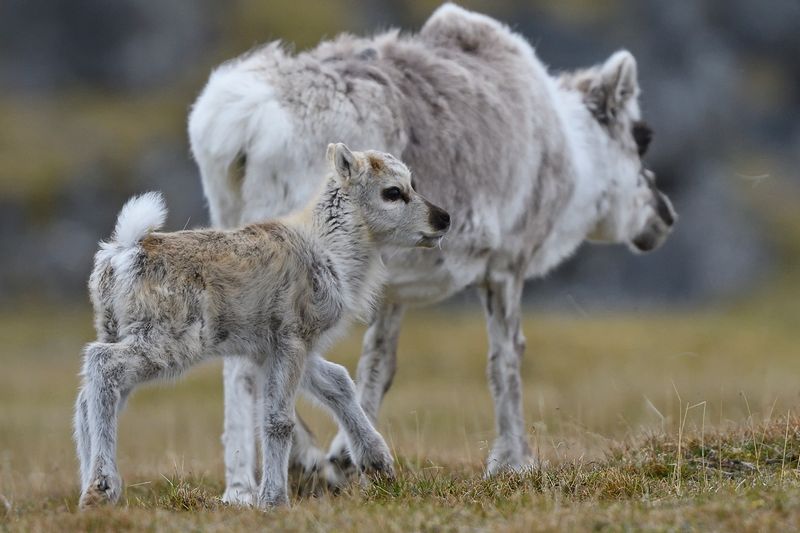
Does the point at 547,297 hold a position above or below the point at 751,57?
below

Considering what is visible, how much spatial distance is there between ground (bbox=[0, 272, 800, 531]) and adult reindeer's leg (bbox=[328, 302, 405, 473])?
0.60 metres

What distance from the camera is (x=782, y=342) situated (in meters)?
32.1

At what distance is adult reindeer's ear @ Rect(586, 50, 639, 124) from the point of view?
43.5 feet

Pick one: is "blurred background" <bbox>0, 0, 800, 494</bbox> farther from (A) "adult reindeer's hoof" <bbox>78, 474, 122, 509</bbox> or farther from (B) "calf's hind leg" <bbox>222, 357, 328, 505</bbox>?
(A) "adult reindeer's hoof" <bbox>78, 474, 122, 509</bbox>

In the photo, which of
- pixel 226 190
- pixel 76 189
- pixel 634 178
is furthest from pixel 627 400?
pixel 76 189

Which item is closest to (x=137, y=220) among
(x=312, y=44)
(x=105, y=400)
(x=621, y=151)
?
(x=105, y=400)

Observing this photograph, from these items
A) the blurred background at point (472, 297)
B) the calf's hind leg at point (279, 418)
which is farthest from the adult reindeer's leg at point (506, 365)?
the blurred background at point (472, 297)

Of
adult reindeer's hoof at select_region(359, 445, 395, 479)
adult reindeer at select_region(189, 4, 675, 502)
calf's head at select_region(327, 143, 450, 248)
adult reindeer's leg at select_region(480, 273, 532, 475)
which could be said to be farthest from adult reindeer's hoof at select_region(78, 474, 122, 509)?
adult reindeer's leg at select_region(480, 273, 532, 475)

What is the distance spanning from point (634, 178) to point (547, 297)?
29.9m

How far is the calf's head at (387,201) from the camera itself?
887 centimetres

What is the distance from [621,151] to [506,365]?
352 centimetres

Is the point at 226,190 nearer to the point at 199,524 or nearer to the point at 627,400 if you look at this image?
the point at 199,524

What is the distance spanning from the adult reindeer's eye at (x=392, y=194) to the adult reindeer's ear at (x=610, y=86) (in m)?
4.94

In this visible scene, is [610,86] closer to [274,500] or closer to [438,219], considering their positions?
[438,219]
